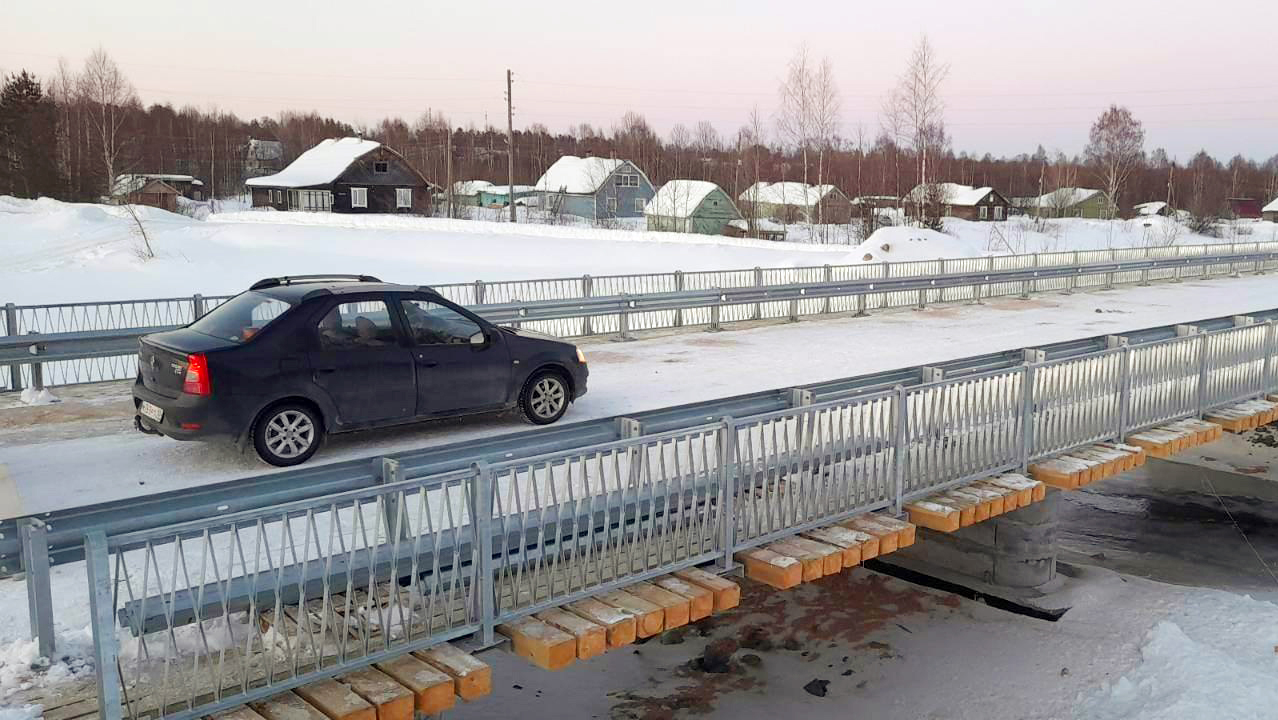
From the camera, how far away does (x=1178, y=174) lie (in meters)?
124

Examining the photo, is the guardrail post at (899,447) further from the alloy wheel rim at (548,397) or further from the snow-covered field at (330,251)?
the snow-covered field at (330,251)

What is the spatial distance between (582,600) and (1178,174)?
450 feet

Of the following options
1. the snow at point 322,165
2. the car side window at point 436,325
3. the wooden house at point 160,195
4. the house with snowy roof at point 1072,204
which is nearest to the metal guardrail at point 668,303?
the car side window at point 436,325

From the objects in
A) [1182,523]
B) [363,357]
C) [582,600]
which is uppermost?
[363,357]

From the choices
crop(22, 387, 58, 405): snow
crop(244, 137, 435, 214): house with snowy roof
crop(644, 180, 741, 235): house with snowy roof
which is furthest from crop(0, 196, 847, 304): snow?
crop(244, 137, 435, 214): house with snowy roof

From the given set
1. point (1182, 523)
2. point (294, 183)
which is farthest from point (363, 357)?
point (294, 183)

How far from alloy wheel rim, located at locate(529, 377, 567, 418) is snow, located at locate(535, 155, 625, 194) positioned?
64.8 metres

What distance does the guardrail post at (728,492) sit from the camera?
22.7ft

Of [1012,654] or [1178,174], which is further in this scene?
[1178,174]

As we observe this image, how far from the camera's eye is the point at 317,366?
31.1 ft

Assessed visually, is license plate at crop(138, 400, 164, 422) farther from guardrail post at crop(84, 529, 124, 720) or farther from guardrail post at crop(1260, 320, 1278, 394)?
guardrail post at crop(1260, 320, 1278, 394)

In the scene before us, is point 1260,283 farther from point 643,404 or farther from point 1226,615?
point 643,404

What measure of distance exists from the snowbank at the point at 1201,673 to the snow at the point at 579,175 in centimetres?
6575

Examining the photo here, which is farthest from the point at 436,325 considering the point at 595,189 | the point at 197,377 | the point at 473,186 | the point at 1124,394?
the point at 473,186
